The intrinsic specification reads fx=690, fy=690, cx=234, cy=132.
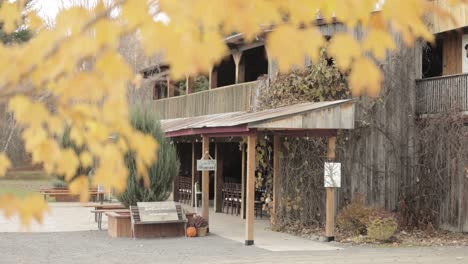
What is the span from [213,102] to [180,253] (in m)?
10.7

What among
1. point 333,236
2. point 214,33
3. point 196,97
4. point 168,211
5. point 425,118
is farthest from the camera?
point 196,97

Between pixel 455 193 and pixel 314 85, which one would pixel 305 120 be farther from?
pixel 455 193

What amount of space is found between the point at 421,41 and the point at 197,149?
39.3ft

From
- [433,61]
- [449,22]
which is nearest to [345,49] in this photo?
[449,22]

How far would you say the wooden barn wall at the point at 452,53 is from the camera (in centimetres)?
1891

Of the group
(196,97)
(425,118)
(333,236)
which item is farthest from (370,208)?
(196,97)

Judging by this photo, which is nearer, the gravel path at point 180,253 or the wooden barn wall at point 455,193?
the gravel path at point 180,253

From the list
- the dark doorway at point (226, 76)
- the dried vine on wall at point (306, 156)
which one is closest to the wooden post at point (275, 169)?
the dried vine on wall at point (306, 156)

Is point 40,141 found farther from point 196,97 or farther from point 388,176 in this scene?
point 196,97

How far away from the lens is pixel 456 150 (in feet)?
56.8

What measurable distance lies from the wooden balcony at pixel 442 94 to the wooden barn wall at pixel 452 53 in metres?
1.17

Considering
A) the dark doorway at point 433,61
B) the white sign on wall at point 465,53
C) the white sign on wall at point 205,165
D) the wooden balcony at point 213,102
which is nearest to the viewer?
the white sign on wall at point 205,165

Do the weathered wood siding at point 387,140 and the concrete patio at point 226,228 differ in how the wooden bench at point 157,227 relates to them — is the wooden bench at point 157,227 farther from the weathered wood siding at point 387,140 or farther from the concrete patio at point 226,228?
the weathered wood siding at point 387,140

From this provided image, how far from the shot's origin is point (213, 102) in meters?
24.0
